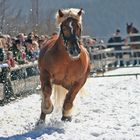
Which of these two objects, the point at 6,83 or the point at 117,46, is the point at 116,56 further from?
the point at 6,83

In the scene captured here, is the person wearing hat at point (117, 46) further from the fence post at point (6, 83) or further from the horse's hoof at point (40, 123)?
the horse's hoof at point (40, 123)

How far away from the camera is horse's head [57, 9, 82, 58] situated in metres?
8.72

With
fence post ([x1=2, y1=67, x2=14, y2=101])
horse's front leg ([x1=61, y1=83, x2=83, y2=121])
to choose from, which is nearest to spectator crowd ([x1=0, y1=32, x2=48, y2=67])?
fence post ([x1=2, y1=67, x2=14, y2=101])

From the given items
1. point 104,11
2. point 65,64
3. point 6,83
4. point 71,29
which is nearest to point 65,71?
point 65,64

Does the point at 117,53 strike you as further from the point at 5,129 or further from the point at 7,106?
the point at 5,129

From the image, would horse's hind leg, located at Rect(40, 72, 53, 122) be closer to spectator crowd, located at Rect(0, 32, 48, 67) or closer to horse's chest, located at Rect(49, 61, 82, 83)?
horse's chest, located at Rect(49, 61, 82, 83)

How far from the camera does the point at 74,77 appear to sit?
368 inches

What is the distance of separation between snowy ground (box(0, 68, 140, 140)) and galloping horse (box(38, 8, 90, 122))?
0.42m

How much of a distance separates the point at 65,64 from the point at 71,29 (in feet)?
2.14

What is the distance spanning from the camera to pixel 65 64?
30.2 feet

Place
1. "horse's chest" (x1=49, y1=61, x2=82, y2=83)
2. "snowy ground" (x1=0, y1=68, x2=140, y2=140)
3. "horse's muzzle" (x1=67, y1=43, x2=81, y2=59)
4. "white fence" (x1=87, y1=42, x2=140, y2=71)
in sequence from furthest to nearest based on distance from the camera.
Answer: "white fence" (x1=87, y1=42, x2=140, y2=71) → "horse's chest" (x1=49, y1=61, x2=82, y2=83) → "horse's muzzle" (x1=67, y1=43, x2=81, y2=59) → "snowy ground" (x1=0, y1=68, x2=140, y2=140)

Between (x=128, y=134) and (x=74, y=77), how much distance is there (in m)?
1.61

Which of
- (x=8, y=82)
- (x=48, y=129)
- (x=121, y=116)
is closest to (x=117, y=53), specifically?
(x=8, y=82)

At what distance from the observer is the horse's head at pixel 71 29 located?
28.6 feet
